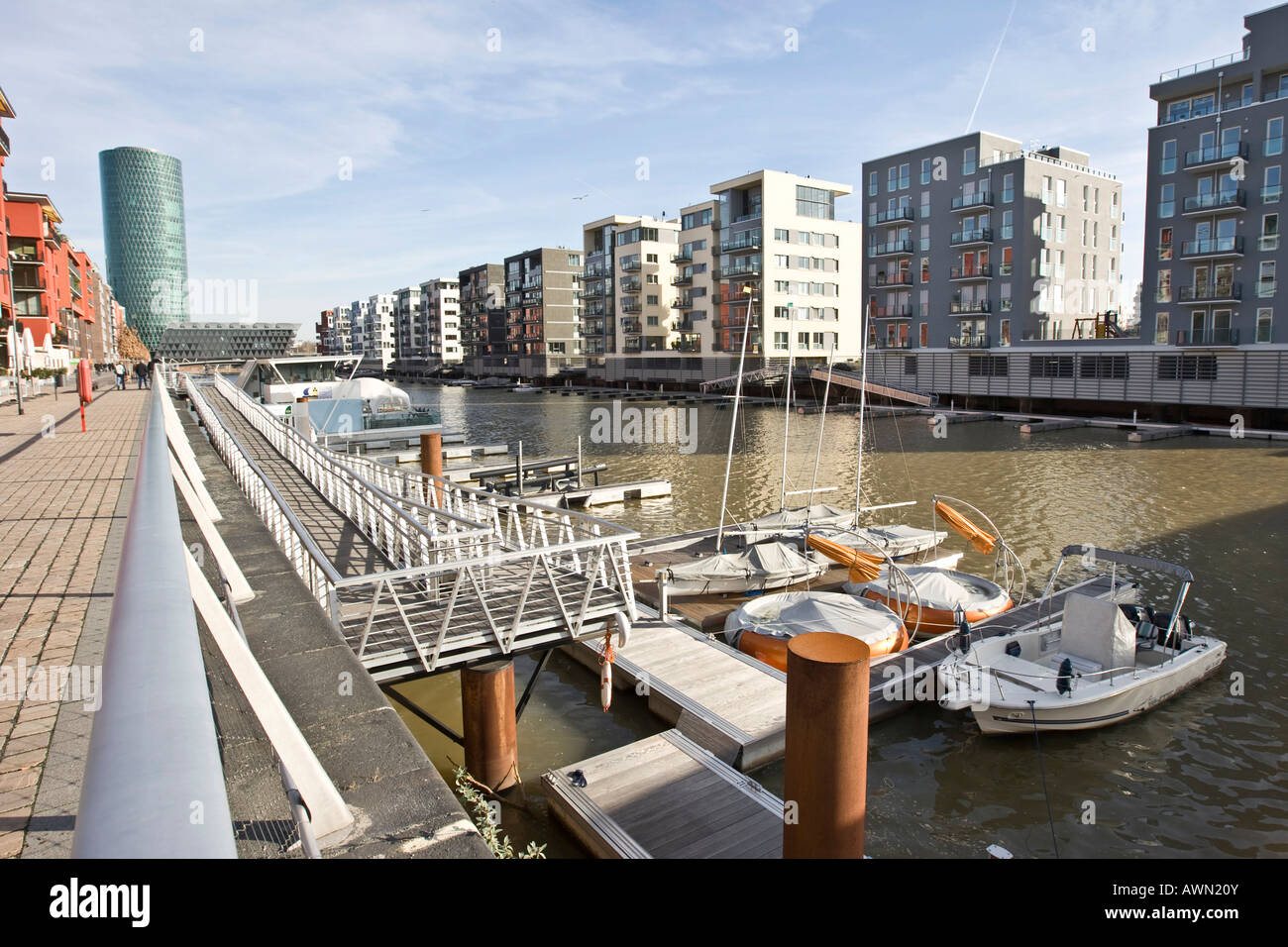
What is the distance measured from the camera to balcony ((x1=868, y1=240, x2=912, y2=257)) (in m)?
72.6

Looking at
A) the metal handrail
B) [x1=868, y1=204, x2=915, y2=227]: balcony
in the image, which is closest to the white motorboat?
the metal handrail

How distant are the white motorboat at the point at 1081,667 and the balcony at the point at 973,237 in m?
56.0

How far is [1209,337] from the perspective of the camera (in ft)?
166

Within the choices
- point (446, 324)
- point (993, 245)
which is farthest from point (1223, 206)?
point (446, 324)

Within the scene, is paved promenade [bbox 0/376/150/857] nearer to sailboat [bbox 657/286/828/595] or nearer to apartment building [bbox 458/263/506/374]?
sailboat [bbox 657/286/828/595]

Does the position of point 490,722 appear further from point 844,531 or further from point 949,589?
point 844,531

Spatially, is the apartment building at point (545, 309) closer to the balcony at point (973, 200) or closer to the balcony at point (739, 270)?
the balcony at point (739, 270)

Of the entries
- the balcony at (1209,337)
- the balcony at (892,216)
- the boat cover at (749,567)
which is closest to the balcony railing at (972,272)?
the balcony at (892,216)

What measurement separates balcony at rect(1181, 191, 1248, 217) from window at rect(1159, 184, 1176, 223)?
94cm
